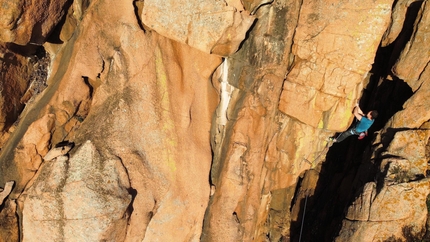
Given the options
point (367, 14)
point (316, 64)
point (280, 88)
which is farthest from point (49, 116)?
point (367, 14)

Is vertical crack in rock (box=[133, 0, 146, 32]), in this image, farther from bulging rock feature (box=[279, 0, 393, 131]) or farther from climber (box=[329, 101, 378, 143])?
climber (box=[329, 101, 378, 143])

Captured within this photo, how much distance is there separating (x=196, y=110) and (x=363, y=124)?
4786mm

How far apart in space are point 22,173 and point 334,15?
925 cm

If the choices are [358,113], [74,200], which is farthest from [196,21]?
[74,200]

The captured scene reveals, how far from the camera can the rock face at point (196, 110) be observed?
9.34 metres

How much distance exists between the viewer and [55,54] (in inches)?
411

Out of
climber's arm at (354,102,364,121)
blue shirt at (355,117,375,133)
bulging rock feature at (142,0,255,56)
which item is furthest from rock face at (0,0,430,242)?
blue shirt at (355,117,375,133)

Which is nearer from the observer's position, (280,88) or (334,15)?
(334,15)

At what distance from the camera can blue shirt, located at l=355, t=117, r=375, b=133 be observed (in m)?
10.2

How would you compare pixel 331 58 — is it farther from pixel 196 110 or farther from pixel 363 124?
pixel 196 110

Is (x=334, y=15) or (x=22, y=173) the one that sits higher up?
(x=334, y=15)

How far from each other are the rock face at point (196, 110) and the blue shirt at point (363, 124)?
400mm

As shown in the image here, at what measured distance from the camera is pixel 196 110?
11.2 metres

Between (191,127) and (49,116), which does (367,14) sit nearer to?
(191,127)
